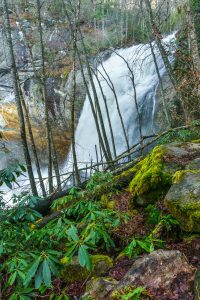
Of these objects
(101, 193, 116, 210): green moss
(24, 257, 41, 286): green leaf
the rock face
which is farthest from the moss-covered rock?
(24, 257, 41, 286): green leaf

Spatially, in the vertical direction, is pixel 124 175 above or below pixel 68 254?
below

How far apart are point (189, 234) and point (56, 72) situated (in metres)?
19.0

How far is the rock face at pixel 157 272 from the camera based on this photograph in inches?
98.7

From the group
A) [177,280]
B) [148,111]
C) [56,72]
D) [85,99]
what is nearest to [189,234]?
[177,280]

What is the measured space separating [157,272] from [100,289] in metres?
0.53

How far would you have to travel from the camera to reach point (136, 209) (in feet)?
15.0

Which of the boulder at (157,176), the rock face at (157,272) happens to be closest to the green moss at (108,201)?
the boulder at (157,176)

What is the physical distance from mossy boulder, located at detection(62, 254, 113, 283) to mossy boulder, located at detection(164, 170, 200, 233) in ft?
3.02

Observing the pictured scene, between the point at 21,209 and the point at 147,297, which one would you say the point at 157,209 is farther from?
the point at 21,209

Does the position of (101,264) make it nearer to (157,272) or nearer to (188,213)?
(157,272)

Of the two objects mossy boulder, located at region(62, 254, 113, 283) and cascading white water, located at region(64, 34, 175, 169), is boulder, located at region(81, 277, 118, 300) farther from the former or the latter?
cascading white water, located at region(64, 34, 175, 169)

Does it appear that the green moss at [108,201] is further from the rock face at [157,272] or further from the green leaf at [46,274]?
the green leaf at [46,274]

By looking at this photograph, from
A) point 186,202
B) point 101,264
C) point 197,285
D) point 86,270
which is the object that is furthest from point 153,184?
point 197,285

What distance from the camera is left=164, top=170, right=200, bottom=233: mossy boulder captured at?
3.26 metres
